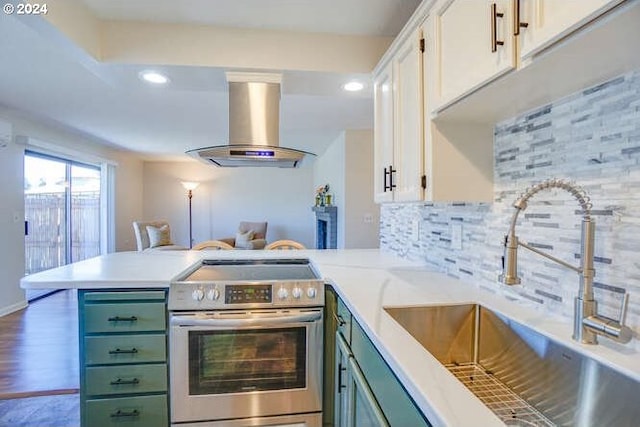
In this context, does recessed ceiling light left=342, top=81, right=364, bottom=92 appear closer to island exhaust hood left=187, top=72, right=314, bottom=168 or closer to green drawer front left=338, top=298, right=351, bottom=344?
island exhaust hood left=187, top=72, right=314, bottom=168

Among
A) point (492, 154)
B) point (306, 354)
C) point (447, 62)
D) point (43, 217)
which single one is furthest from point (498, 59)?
point (43, 217)

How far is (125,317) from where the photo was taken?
1673 millimetres

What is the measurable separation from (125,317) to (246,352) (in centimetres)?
60

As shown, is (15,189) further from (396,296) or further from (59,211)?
(396,296)

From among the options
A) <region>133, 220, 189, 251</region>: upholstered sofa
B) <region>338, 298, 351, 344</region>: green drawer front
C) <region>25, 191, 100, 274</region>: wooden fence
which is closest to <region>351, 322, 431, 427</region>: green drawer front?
<region>338, 298, 351, 344</region>: green drawer front

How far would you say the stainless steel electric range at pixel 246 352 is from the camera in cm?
169

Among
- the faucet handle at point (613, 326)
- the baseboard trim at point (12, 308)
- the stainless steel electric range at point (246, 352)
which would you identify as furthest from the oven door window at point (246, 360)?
the baseboard trim at point (12, 308)

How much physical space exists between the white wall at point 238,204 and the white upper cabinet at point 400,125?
237 inches

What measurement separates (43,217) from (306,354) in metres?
4.98

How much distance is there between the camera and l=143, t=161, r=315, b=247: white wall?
8.02 m

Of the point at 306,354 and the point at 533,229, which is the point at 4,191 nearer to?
the point at 306,354

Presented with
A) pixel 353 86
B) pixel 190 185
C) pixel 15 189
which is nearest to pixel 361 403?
pixel 353 86

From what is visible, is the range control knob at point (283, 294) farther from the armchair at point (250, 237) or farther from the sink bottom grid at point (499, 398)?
the armchair at point (250, 237)

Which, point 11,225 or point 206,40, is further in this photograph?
point 11,225
